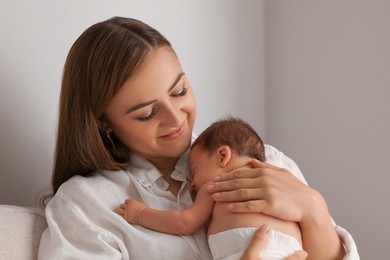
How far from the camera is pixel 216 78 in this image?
2682 millimetres

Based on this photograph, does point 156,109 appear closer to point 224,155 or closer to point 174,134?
point 174,134

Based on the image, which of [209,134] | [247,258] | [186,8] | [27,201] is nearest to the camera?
[247,258]

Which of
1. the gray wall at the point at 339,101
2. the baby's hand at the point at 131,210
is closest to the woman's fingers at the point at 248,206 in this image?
the baby's hand at the point at 131,210

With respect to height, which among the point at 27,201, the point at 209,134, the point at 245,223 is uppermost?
the point at 209,134

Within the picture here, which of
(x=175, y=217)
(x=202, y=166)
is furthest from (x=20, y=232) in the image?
(x=202, y=166)

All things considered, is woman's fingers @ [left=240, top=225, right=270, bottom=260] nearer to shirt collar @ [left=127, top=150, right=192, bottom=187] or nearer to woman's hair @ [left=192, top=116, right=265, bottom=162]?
woman's hair @ [left=192, top=116, right=265, bottom=162]

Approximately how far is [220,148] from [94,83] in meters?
0.36

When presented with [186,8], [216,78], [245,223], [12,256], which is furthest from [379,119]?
[12,256]

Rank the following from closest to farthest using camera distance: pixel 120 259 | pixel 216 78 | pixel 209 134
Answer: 1. pixel 120 259
2. pixel 209 134
3. pixel 216 78

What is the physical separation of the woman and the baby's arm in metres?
0.02

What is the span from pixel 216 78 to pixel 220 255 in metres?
1.33

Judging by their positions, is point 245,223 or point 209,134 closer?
point 245,223

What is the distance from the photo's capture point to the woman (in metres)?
1.51

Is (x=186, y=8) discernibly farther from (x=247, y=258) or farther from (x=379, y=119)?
(x=247, y=258)
